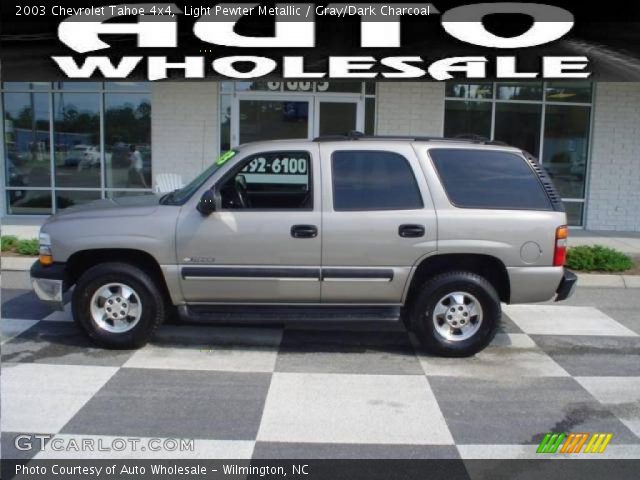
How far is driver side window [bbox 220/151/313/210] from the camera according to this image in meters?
5.59

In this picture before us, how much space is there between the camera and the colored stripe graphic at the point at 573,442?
13.0 feet

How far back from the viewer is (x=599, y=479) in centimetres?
359

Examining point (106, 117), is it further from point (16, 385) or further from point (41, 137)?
point (16, 385)

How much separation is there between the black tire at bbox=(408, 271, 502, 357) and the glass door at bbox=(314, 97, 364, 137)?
24.8 feet

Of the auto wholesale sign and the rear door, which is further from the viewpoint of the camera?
the auto wholesale sign

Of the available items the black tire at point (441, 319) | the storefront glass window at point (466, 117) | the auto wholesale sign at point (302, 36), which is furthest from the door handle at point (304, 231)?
the storefront glass window at point (466, 117)

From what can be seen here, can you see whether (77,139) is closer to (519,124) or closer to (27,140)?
(27,140)

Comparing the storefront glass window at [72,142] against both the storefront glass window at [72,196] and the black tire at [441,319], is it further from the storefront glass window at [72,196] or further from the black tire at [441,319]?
the black tire at [441,319]

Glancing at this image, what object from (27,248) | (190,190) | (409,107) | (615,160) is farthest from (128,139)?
(615,160)

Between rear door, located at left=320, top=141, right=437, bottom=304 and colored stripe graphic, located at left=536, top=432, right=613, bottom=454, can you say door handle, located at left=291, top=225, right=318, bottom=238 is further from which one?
colored stripe graphic, located at left=536, top=432, right=613, bottom=454

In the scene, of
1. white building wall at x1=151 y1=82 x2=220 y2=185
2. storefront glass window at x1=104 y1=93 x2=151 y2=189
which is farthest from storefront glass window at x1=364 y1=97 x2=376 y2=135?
storefront glass window at x1=104 y1=93 x2=151 y2=189

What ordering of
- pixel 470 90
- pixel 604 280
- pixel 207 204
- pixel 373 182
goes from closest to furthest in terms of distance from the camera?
pixel 207 204
pixel 373 182
pixel 604 280
pixel 470 90

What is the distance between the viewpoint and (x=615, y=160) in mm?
12898

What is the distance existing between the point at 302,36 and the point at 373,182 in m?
6.17
